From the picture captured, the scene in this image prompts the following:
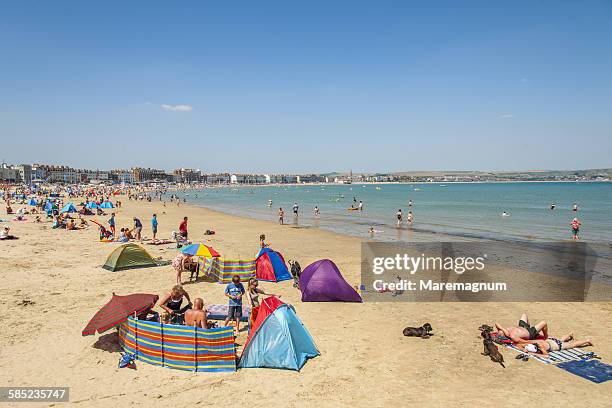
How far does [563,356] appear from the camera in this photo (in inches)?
303

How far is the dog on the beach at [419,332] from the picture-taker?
8734mm

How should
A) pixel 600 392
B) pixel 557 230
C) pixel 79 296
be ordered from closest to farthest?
pixel 600 392 < pixel 79 296 < pixel 557 230

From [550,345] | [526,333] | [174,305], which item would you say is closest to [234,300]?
[174,305]

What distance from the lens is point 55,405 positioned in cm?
598

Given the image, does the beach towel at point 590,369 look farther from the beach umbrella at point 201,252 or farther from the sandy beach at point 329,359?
the beach umbrella at point 201,252

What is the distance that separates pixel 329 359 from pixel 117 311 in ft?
14.9

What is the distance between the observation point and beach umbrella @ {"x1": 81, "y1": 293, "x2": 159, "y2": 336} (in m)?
7.46

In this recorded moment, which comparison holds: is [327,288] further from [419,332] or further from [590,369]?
[590,369]

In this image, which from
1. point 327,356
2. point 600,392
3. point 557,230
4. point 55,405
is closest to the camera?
point 55,405

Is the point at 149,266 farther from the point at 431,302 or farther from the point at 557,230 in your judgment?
the point at 557,230

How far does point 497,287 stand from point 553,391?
7.49m

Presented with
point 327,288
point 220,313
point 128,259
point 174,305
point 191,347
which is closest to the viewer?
point 191,347

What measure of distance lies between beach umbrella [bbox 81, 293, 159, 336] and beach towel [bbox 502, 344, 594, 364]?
8.08 m

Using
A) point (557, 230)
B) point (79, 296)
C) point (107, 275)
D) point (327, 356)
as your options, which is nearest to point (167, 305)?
point (327, 356)
